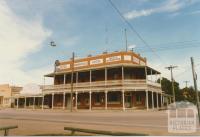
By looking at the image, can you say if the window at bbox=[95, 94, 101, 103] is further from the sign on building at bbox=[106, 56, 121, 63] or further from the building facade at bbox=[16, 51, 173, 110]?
the sign on building at bbox=[106, 56, 121, 63]

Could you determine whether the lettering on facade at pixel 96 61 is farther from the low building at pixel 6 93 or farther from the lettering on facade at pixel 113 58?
the low building at pixel 6 93

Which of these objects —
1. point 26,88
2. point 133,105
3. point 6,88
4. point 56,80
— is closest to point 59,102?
point 56,80

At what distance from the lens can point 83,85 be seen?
37.5m

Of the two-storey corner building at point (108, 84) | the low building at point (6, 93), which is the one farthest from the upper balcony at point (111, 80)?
the low building at point (6, 93)

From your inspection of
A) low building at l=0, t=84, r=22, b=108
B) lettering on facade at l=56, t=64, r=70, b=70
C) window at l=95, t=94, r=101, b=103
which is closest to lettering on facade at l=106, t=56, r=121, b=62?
window at l=95, t=94, r=101, b=103

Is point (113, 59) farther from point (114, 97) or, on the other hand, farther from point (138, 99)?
point (138, 99)

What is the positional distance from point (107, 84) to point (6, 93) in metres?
39.0

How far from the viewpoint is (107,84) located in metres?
34.5

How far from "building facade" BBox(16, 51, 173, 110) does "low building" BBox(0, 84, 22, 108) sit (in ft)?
73.0

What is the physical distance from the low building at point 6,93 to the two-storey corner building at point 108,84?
23.0m

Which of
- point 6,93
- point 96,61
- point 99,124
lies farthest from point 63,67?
point 99,124

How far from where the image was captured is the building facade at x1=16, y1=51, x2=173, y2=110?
111ft

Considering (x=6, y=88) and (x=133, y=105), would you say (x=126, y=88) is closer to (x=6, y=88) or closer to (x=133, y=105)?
(x=133, y=105)

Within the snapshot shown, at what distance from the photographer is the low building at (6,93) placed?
6231 cm
